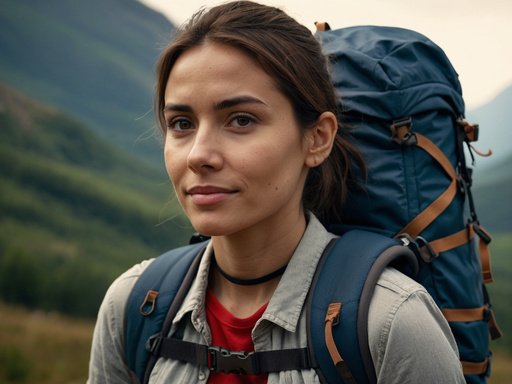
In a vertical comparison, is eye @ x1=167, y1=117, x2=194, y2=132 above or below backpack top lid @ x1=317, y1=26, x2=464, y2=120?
below

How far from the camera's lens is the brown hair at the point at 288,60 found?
2646 mm

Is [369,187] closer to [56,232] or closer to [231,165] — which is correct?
[231,165]

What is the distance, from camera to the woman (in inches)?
96.4

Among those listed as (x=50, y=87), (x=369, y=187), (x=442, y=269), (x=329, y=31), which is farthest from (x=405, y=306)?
(x=50, y=87)

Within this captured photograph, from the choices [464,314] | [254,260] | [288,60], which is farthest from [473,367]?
[288,60]

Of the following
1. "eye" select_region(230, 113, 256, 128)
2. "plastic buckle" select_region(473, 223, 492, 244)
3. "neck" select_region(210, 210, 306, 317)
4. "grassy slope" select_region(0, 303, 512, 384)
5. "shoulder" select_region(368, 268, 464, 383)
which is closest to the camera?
"shoulder" select_region(368, 268, 464, 383)

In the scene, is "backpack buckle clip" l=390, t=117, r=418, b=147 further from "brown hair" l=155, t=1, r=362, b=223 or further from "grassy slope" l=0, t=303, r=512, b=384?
Answer: "grassy slope" l=0, t=303, r=512, b=384

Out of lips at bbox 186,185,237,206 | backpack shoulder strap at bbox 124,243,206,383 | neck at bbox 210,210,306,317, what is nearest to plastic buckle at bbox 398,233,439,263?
neck at bbox 210,210,306,317

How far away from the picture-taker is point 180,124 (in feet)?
9.08

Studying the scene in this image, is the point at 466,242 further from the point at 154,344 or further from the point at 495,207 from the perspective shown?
the point at 495,207

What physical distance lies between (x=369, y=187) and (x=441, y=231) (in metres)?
0.40

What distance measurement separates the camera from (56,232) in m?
14.7

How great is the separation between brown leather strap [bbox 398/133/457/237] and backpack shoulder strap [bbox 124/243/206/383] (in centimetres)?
107

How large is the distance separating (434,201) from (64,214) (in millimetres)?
13814
